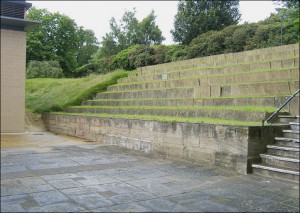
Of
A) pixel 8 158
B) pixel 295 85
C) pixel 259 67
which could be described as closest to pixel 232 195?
pixel 295 85

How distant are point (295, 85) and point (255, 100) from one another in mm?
887

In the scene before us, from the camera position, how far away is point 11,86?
6.10 metres

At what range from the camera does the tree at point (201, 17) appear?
26328mm

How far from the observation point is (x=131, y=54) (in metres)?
23.5

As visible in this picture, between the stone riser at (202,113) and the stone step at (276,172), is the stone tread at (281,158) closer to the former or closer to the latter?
the stone step at (276,172)

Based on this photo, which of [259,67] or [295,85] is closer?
[295,85]

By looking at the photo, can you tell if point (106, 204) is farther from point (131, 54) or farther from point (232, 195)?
point (131, 54)

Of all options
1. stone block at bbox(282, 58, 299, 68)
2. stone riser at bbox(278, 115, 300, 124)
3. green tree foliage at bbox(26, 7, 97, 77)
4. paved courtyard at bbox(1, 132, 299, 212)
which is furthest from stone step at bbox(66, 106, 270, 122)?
green tree foliage at bbox(26, 7, 97, 77)

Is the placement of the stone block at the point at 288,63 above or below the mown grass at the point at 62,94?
above

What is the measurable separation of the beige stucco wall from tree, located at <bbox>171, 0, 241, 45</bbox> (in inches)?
800

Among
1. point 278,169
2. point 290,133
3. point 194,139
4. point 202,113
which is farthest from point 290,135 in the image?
point 202,113

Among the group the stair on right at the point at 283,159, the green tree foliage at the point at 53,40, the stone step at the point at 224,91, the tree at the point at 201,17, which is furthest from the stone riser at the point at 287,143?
the green tree foliage at the point at 53,40

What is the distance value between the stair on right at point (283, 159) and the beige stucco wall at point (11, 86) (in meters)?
4.51

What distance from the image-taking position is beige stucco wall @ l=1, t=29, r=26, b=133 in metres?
5.73
